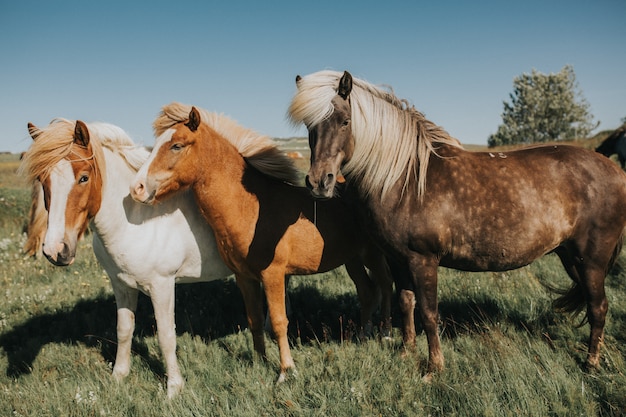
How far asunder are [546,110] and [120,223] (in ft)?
200

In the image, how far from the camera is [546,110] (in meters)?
53.2

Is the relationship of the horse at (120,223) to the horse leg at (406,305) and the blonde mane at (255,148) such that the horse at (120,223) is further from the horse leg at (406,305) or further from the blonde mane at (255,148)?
the horse leg at (406,305)

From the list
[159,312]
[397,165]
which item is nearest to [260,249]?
[159,312]

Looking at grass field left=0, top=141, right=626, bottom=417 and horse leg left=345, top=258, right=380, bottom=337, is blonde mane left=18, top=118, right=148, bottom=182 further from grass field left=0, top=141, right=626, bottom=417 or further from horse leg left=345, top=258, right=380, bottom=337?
horse leg left=345, top=258, right=380, bottom=337

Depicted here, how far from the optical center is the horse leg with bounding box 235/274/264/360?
4.21m

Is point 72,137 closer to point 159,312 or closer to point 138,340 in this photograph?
point 159,312

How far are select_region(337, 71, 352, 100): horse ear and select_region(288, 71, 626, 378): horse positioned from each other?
0.01m

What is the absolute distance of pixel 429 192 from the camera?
11.8ft

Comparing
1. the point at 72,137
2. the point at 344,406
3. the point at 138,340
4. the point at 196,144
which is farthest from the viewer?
the point at 138,340

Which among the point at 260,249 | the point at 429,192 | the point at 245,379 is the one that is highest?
the point at 429,192

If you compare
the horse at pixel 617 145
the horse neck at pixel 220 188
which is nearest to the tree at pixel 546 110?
the horse at pixel 617 145

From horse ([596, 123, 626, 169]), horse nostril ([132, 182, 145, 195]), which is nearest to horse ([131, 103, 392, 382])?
horse nostril ([132, 182, 145, 195])

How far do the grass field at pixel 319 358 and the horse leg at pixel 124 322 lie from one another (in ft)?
0.41

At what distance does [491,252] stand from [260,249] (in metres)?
2.16
